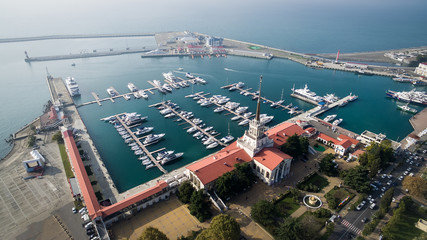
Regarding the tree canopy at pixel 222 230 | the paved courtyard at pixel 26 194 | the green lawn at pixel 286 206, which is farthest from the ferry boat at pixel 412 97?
the paved courtyard at pixel 26 194

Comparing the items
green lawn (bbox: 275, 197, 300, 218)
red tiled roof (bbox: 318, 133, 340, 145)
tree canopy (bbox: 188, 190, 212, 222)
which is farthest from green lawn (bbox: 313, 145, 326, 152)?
tree canopy (bbox: 188, 190, 212, 222)

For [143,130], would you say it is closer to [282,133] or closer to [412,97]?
[282,133]

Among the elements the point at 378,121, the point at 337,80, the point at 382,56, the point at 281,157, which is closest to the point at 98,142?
the point at 281,157

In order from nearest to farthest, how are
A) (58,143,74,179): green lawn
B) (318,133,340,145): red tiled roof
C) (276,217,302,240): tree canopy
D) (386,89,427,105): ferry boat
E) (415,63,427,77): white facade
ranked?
(276,217,302,240): tree canopy, (58,143,74,179): green lawn, (318,133,340,145): red tiled roof, (386,89,427,105): ferry boat, (415,63,427,77): white facade

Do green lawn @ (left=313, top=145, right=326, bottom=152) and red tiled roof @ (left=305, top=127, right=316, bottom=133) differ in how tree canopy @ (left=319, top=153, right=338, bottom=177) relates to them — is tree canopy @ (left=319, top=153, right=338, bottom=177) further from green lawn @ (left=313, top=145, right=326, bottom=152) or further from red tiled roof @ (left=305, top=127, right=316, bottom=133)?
red tiled roof @ (left=305, top=127, right=316, bottom=133)

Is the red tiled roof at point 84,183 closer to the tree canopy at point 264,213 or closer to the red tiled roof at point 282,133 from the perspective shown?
the tree canopy at point 264,213

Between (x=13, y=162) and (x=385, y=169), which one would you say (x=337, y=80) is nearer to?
(x=385, y=169)

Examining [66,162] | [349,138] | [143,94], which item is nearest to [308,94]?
[349,138]
